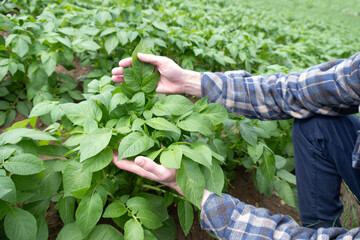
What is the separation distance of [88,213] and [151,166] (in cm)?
30

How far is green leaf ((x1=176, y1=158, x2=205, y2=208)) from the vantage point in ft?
3.43

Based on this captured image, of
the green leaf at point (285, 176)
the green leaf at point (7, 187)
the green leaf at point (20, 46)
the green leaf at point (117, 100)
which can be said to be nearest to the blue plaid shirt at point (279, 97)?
the green leaf at point (285, 176)

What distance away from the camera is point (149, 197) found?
144 centimetres

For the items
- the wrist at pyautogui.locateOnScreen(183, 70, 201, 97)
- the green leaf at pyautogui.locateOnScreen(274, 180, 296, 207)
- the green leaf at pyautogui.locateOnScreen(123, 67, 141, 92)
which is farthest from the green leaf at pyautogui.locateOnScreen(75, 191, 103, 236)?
the green leaf at pyautogui.locateOnScreen(274, 180, 296, 207)

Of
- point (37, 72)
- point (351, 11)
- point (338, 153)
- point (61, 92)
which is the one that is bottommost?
point (351, 11)

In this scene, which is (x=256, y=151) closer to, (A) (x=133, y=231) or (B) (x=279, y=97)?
(B) (x=279, y=97)

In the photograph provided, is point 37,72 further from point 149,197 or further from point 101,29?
point 149,197

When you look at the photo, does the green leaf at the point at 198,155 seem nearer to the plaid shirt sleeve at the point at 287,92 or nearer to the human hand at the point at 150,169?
the human hand at the point at 150,169

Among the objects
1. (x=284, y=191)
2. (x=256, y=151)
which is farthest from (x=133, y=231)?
(x=284, y=191)

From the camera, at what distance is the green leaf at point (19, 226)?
1.05 meters

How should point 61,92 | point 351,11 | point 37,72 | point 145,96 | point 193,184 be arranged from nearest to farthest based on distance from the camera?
point 193,184 < point 145,96 < point 37,72 < point 61,92 < point 351,11

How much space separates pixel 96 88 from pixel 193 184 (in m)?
0.75

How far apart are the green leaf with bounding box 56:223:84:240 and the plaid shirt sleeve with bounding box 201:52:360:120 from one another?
886mm

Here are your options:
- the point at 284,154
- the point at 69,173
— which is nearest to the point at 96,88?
the point at 69,173
